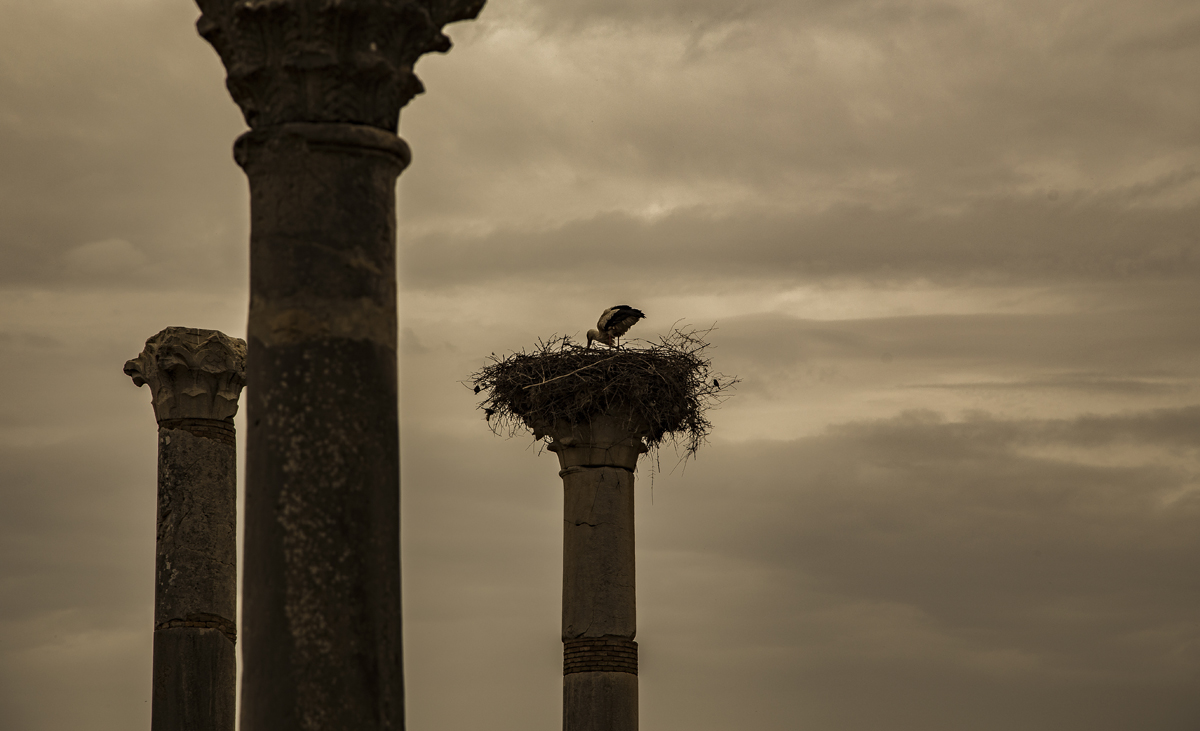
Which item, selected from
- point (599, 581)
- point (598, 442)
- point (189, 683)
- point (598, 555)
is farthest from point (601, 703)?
point (189, 683)

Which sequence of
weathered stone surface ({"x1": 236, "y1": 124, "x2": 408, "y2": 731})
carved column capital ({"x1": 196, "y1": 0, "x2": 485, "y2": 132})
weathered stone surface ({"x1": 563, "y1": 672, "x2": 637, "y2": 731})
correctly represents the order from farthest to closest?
weathered stone surface ({"x1": 563, "y1": 672, "x2": 637, "y2": 731})
carved column capital ({"x1": 196, "y1": 0, "x2": 485, "y2": 132})
weathered stone surface ({"x1": 236, "y1": 124, "x2": 408, "y2": 731})

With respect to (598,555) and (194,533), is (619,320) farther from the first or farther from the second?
(194,533)

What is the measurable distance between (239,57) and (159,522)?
23.7 ft

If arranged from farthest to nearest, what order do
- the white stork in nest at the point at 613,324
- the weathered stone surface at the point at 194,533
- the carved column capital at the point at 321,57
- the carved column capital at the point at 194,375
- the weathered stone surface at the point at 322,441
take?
the white stork in nest at the point at 613,324 → the carved column capital at the point at 194,375 → the weathered stone surface at the point at 194,533 → the carved column capital at the point at 321,57 → the weathered stone surface at the point at 322,441

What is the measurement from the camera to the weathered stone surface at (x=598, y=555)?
12875mm

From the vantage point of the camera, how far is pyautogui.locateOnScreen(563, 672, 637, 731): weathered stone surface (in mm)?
12648

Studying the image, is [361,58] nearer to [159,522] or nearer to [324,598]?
[324,598]

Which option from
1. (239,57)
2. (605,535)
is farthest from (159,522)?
(239,57)

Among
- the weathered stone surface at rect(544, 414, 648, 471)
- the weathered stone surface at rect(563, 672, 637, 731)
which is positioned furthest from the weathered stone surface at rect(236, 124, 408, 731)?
the weathered stone surface at rect(544, 414, 648, 471)

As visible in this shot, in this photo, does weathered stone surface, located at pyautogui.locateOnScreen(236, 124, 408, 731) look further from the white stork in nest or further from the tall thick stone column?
the white stork in nest

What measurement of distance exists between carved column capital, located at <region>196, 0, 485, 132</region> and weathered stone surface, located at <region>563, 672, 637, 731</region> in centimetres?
782

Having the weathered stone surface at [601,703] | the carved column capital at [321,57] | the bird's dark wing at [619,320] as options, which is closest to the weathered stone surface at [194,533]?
the weathered stone surface at [601,703]

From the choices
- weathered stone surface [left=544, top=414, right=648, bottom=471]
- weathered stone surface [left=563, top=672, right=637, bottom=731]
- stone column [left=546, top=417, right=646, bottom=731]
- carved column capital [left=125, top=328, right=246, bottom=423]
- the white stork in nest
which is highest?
the white stork in nest

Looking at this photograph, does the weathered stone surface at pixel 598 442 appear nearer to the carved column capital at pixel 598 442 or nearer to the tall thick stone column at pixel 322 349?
the carved column capital at pixel 598 442
